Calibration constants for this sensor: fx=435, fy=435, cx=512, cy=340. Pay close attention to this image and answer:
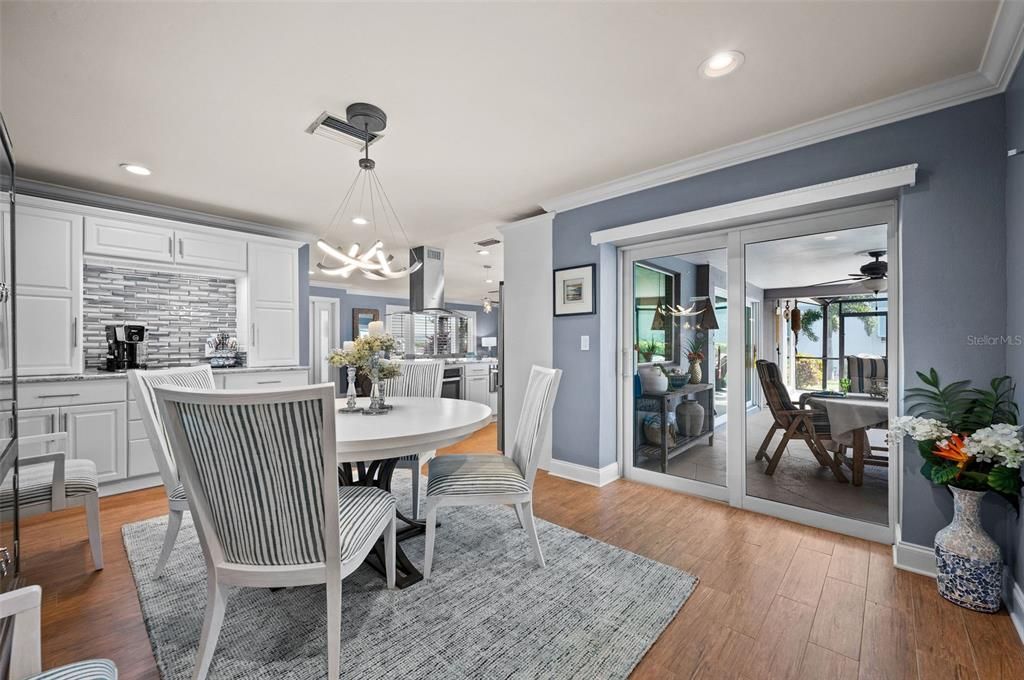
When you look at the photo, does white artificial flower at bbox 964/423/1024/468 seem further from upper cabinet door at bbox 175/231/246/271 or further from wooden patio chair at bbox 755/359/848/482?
upper cabinet door at bbox 175/231/246/271

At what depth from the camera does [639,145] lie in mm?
2703

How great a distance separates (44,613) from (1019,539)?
4028mm

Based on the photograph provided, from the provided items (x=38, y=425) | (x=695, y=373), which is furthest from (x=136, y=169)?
(x=695, y=373)

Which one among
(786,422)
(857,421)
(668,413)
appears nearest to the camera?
(857,421)

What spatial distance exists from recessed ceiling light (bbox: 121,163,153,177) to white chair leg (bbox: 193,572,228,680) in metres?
2.90

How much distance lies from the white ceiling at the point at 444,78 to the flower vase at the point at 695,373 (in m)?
1.45

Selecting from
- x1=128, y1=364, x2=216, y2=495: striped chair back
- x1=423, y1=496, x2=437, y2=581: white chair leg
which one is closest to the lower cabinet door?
x1=128, y1=364, x2=216, y2=495: striped chair back

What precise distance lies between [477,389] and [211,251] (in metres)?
3.62

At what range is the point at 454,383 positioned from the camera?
19.6 ft

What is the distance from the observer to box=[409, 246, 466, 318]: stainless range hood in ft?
17.1

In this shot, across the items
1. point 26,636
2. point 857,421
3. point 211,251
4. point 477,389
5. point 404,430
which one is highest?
point 211,251

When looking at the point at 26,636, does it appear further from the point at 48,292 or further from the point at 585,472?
the point at 48,292

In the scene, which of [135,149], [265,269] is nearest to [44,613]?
[135,149]

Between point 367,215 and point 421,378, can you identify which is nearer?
point 421,378
